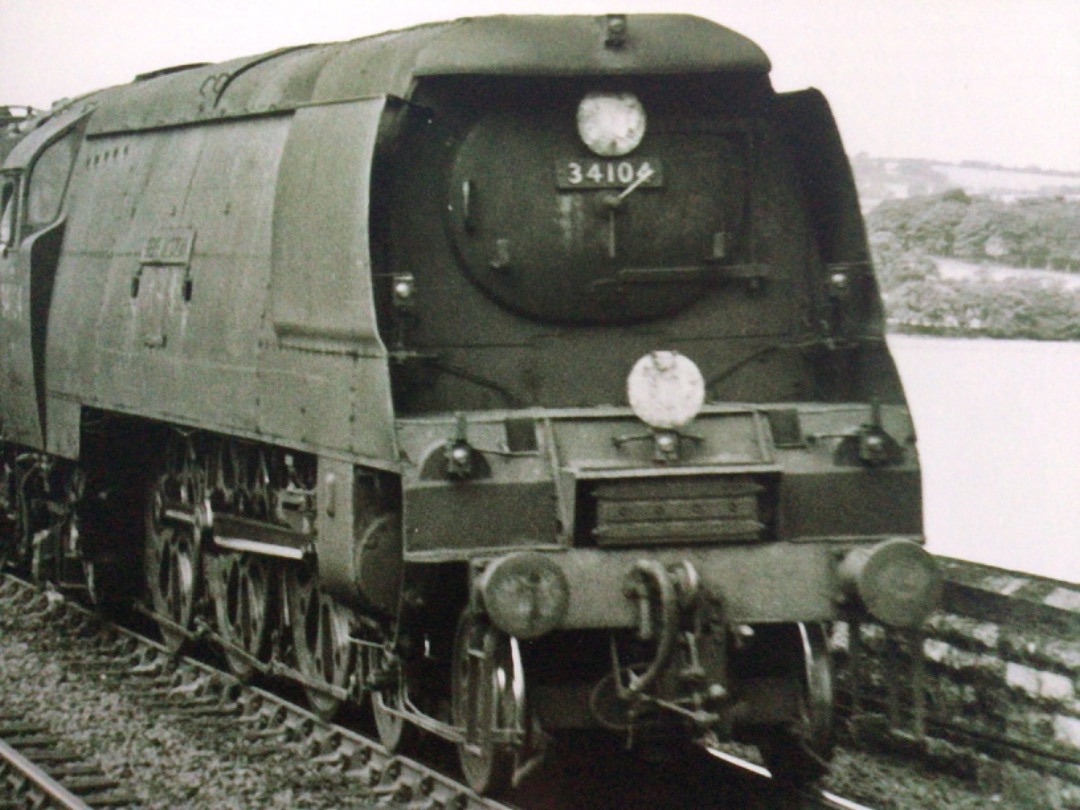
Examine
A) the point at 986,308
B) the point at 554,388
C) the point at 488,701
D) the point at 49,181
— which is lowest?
the point at 488,701

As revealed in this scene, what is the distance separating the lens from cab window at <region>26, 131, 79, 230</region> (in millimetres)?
12023

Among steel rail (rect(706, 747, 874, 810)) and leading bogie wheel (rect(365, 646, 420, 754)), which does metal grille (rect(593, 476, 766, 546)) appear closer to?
steel rail (rect(706, 747, 874, 810))

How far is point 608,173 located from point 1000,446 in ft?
8.43

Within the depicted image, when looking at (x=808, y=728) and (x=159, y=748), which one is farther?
(x=159, y=748)

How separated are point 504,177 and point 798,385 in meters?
1.69

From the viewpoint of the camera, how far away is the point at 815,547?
7.15 metres

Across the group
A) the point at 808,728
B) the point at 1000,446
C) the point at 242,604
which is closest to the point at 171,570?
the point at 242,604

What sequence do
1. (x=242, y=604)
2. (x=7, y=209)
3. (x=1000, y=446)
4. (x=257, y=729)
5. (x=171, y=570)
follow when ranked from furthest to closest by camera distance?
1. (x=7, y=209)
2. (x=171, y=570)
3. (x=242, y=604)
4. (x=257, y=729)
5. (x=1000, y=446)

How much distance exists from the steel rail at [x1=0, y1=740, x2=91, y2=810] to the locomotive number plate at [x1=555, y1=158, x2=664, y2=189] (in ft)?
11.3

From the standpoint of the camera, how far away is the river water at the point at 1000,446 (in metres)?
8.36

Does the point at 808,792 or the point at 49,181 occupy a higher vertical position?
the point at 49,181

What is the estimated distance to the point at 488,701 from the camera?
7.08 meters

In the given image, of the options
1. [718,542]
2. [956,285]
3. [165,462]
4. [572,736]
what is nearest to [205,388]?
[165,462]

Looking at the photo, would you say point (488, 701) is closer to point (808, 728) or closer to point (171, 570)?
point (808, 728)
